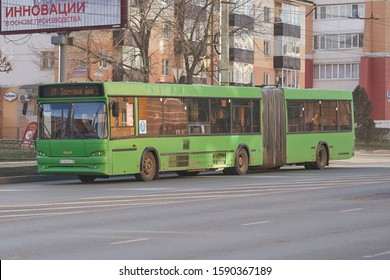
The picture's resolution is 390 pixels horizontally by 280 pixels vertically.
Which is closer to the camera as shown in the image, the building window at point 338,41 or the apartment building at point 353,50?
the apartment building at point 353,50

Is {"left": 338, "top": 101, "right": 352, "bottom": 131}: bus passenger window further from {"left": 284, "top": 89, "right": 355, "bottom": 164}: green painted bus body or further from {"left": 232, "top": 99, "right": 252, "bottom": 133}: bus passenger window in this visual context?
{"left": 232, "top": 99, "right": 252, "bottom": 133}: bus passenger window

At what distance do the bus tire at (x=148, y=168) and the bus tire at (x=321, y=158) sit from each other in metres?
9.75

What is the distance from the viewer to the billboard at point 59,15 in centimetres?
4178

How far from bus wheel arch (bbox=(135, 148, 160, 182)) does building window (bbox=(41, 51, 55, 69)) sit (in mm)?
35782

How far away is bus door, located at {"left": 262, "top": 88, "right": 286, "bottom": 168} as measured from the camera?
36281mm

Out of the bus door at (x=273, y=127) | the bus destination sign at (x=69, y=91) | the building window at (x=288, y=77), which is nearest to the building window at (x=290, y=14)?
the building window at (x=288, y=77)

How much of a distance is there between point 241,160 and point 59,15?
1197 centimetres

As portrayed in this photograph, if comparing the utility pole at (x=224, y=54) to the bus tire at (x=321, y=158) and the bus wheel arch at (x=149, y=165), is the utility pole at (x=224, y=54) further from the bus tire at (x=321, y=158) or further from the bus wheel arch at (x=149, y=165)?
the bus wheel arch at (x=149, y=165)

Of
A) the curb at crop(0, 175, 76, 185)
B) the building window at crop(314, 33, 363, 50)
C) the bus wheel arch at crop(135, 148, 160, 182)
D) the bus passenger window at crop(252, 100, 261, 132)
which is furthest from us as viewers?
the building window at crop(314, 33, 363, 50)

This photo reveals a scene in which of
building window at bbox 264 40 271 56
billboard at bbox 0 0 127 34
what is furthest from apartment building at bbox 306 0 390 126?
billboard at bbox 0 0 127 34

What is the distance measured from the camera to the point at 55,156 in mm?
29578

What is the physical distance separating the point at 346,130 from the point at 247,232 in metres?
25.2

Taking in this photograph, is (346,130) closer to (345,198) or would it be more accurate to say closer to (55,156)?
(55,156)

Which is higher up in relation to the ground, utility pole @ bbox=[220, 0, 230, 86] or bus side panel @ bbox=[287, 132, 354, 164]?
utility pole @ bbox=[220, 0, 230, 86]
